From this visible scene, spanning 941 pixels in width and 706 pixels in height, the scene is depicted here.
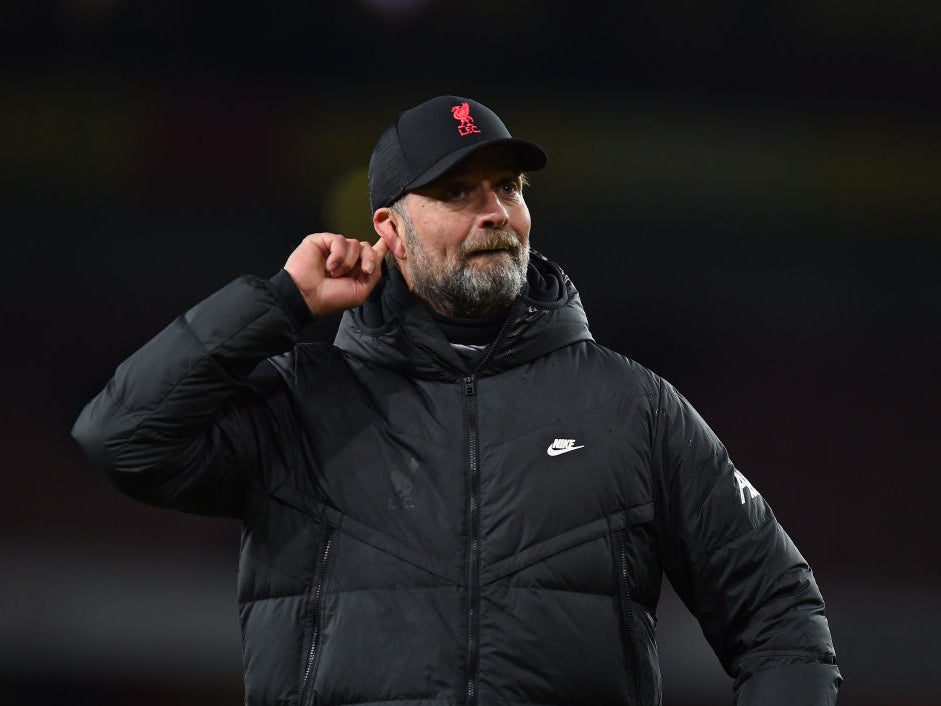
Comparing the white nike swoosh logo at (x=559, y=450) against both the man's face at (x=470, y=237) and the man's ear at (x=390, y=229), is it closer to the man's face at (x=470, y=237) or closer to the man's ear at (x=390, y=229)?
the man's face at (x=470, y=237)

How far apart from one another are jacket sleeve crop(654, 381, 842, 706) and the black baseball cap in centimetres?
38

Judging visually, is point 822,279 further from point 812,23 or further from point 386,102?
point 386,102

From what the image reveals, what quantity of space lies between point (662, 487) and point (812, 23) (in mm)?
3544

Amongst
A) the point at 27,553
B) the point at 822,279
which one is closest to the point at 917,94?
the point at 822,279

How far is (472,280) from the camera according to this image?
1633mm

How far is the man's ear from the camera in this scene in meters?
1.72

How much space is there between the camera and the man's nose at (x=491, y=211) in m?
1.64

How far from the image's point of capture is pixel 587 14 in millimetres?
4613

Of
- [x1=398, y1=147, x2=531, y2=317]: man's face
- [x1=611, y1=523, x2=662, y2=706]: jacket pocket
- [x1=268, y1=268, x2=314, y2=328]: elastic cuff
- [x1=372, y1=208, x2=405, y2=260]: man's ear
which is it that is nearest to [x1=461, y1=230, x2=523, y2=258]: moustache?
[x1=398, y1=147, x2=531, y2=317]: man's face

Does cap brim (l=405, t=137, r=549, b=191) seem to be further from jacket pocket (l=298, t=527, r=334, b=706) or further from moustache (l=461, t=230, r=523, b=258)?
jacket pocket (l=298, t=527, r=334, b=706)

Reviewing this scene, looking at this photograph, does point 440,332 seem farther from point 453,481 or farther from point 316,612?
point 316,612

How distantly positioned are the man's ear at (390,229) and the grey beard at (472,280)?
3 centimetres

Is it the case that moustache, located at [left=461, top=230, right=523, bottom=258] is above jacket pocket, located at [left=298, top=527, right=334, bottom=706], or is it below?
above

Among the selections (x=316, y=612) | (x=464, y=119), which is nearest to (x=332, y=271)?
(x=464, y=119)
